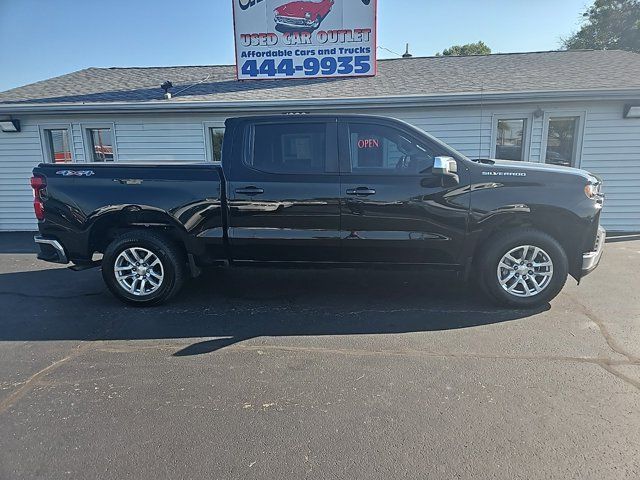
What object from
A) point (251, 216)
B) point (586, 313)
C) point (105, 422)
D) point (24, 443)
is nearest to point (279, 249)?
point (251, 216)

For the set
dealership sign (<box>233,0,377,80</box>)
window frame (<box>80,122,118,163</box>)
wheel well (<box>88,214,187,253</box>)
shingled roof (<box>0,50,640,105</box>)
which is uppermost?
dealership sign (<box>233,0,377,80</box>)

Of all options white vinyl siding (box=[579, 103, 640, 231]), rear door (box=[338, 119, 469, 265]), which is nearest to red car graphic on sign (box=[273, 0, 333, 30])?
white vinyl siding (box=[579, 103, 640, 231])

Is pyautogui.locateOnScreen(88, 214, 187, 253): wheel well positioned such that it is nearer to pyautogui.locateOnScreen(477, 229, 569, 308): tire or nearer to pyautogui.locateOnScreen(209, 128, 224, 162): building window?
pyautogui.locateOnScreen(477, 229, 569, 308): tire

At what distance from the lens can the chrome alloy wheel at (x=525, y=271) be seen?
14.6 feet

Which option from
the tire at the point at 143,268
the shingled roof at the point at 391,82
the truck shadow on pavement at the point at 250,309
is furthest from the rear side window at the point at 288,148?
the shingled roof at the point at 391,82

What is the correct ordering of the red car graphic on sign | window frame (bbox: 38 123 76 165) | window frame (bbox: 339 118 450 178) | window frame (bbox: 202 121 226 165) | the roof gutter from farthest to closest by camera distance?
the red car graphic on sign
window frame (bbox: 38 123 76 165)
window frame (bbox: 202 121 226 165)
the roof gutter
window frame (bbox: 339 118 450 178)

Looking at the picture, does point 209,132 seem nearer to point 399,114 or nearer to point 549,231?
point 399,114

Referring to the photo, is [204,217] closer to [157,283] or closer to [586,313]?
[157,283]

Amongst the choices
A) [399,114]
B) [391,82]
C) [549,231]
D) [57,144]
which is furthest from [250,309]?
[57,144]

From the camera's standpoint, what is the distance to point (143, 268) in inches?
187

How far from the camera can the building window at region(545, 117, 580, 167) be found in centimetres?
855

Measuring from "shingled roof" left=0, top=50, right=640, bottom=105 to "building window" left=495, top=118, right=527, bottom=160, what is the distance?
73 centimetres

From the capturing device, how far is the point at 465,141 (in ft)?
28.6

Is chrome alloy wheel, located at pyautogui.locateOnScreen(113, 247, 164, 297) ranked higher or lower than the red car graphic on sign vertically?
lower
